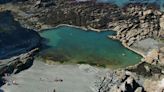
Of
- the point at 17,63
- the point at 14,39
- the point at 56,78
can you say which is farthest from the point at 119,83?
the point at 14,39

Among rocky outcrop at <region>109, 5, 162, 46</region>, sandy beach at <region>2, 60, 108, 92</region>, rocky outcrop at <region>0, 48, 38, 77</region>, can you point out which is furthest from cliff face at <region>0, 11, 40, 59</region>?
rocky outcrop at <region>109, 5, 162, 46</region>

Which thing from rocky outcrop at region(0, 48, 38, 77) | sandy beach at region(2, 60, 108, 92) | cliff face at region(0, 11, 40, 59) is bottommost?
sandy beach at region(2, 60, 108, 92)

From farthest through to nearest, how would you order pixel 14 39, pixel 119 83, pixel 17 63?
1. pixel 14 39
2. pixel 17 63
3. pixel 119 83

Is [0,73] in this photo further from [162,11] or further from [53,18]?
[162,11]

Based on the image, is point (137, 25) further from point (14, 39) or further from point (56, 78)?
point (56, 78)

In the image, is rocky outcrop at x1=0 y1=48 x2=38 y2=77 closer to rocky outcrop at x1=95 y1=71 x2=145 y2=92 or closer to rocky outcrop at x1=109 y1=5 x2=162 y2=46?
rocky outcrop at x1=95 y1=71 x2=145 y2=92

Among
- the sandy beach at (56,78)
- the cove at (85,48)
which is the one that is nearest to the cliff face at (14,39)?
the cove at (85,48)
